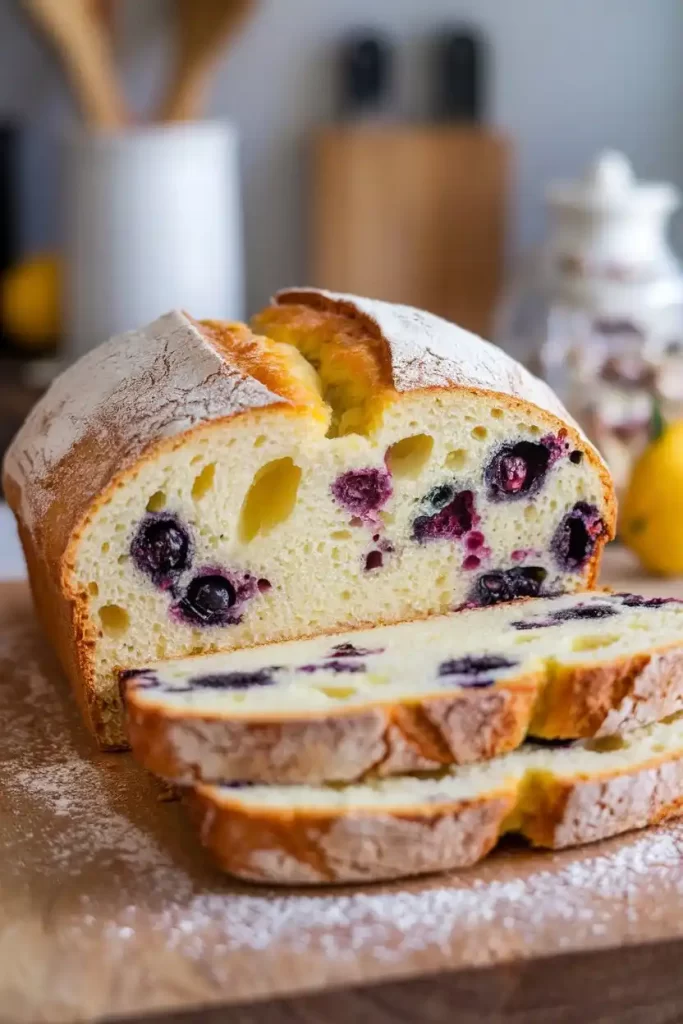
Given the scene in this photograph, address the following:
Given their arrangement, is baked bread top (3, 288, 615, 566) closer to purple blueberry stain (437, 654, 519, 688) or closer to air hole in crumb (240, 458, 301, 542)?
air hole in crumb (240, 458, 301, 542)

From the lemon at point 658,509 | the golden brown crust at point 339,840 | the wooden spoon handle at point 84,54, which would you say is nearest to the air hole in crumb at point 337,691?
the golden brown crust at point 339,840

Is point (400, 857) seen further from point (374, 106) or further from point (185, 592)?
point (374, 106)

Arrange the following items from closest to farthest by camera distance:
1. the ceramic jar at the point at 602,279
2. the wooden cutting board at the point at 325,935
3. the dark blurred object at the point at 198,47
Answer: the wooden cutting board at the point at 325,935
the ceramic jar at the point at 602,279
the dark blurred object at the point at 198,47

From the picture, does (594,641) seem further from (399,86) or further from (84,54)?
(399,86)

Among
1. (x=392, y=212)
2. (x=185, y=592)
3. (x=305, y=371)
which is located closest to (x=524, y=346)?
(x=392, y=212)

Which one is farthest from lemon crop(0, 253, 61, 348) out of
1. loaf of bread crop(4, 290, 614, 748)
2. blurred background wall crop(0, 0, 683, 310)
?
loaf of bread crop(4, 290, 614, 748)

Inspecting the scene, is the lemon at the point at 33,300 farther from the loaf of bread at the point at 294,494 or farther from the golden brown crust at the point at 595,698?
the golden brown crust at the point at 595,698
